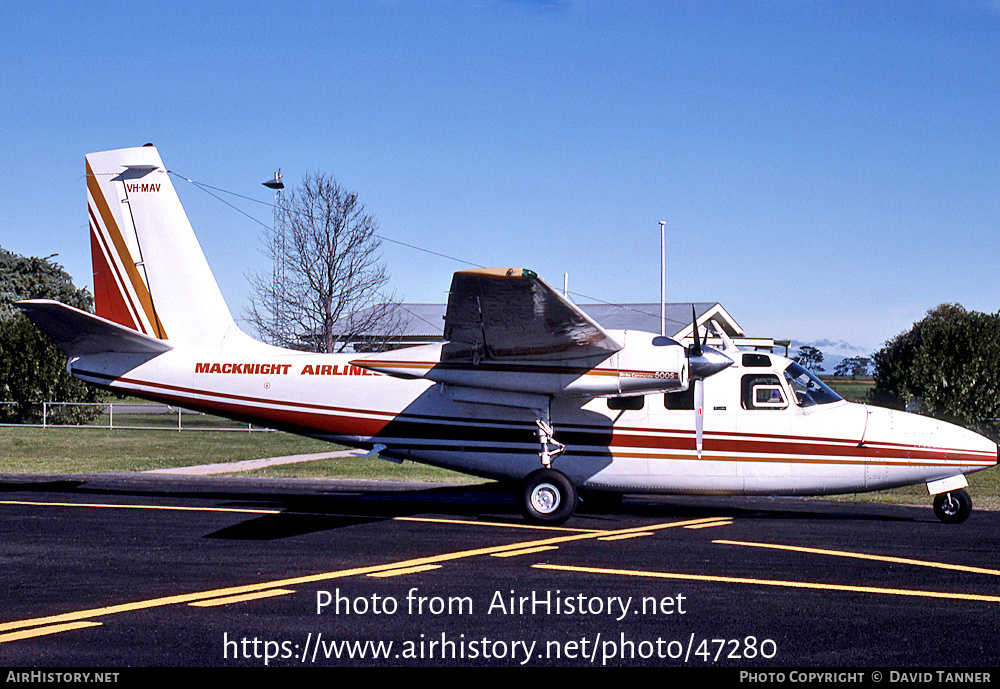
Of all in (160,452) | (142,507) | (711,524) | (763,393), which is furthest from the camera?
(160,452)

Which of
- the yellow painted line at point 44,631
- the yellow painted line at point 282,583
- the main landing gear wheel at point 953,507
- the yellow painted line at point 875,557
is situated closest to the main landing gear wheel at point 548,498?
the yellow painted line at point 282,583

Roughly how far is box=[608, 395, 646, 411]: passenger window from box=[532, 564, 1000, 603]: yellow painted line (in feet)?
16.1

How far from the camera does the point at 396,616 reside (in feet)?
29.0

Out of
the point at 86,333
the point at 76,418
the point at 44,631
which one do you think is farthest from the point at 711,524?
the point at 76,418

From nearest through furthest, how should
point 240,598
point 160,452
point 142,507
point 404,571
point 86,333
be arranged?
point 240,598 → point 404,571 → point 86,333 → point 142,507 → point 160,452

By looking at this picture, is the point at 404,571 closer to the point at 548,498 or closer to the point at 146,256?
the point at 548,498

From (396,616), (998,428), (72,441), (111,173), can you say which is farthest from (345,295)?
(396,616)

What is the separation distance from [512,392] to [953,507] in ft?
24.9

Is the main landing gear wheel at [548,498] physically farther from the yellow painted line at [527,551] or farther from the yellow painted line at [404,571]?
the yellow painted line at [404,571]

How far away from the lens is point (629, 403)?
15.9m

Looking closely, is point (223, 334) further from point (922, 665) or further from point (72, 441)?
point (72, 441)

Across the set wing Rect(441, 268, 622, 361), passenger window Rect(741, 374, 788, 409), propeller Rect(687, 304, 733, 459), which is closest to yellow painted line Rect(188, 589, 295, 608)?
wing Rect(441, 268, 622, 361)

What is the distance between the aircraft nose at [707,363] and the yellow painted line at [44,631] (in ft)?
31.6

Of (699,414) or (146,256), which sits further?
(146,256)
